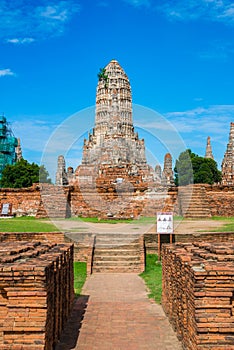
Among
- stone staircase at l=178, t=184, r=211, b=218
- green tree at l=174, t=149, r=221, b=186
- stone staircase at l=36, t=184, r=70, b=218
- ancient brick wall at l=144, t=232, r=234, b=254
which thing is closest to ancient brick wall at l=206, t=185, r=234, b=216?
stone staircase at l=178, t=184, r=211, b=218

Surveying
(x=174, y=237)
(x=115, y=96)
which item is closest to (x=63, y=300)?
(x=174, y=237)

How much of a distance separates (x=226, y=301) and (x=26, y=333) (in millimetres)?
2298

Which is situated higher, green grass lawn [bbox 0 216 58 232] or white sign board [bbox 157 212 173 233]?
white sign board [bbox 157 212 173 233]

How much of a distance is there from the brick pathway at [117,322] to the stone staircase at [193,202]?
1069cm

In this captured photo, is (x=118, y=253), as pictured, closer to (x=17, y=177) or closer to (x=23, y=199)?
(x=23, y=199)

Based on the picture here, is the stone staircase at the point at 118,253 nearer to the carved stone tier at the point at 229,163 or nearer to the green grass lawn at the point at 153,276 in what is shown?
the green grass lawn at the point at 153,276

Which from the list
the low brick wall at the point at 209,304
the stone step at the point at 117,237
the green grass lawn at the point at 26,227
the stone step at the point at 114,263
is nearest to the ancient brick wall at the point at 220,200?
the green grass lawn at the point at 26,227

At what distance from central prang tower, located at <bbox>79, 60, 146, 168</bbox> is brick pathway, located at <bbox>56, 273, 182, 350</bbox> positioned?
2621cm

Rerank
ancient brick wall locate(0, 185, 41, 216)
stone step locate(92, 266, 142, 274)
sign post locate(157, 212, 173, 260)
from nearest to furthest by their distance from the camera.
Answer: stone step locate(92, 266, 142, 274), sign post locate(157, 212, 173, 260), ancient brick wall locate(0, 185, 41, 216)

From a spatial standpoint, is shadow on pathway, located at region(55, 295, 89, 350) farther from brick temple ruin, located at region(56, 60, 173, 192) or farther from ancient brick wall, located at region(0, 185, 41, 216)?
ancient brick wall, located at region(0, 185, 41, 216)

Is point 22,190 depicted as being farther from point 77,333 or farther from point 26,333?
point 26,333

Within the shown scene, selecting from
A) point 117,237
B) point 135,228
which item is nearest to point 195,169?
point 135,228

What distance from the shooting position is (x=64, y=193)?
2206cm

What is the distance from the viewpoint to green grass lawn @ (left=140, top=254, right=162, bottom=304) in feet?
28.9
